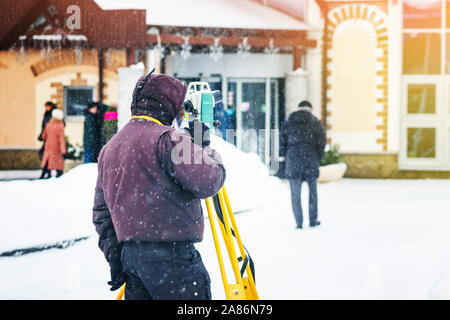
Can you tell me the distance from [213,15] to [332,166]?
491 centimetres

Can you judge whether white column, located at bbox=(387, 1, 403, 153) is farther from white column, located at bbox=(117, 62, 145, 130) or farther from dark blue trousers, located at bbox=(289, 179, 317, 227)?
dark blue trousers, located at bbox=(289, 179, 317, 227)

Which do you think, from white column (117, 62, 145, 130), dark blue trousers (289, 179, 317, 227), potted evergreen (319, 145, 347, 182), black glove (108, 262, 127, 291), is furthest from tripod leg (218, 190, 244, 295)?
potted evergreen (319, 145, 347, 182)

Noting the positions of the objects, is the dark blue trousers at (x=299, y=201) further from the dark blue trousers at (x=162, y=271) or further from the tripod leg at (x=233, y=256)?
the dark blue trousers at (x=162, y=271)

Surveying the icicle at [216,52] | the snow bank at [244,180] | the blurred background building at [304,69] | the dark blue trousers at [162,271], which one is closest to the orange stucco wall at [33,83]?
the blurred background building at [304,69]

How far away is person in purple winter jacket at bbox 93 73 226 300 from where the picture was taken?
2500 millimetres

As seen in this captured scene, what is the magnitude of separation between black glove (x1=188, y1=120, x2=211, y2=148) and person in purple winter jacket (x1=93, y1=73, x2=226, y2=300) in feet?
0.35

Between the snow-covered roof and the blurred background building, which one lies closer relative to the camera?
the snow-covered roof

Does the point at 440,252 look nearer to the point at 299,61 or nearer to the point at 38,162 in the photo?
the point at 299,61

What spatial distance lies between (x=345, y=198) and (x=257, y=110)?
5703mm

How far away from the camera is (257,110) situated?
675 inches

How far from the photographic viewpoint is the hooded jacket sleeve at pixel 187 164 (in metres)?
2.48

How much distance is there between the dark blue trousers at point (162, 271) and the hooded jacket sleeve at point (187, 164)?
0.25 metres
